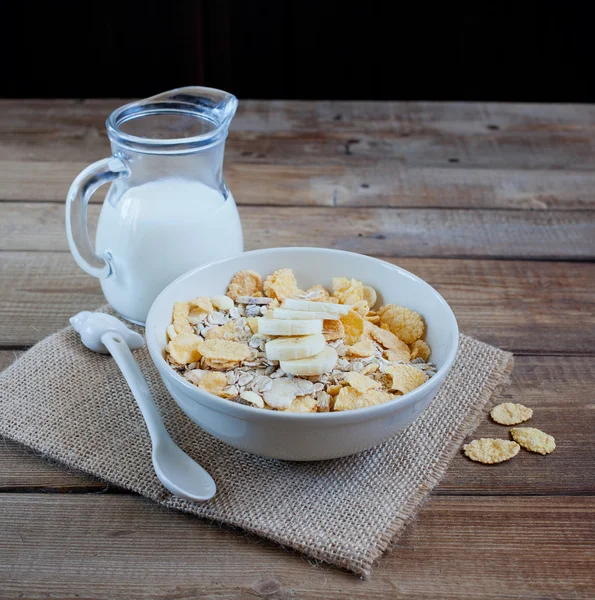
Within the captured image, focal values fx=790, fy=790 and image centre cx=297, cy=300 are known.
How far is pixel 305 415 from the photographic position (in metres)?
0.71

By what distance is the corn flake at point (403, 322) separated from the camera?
910 mm

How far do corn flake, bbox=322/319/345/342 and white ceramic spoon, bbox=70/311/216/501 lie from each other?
0.19m

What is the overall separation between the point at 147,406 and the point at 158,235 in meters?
0.24

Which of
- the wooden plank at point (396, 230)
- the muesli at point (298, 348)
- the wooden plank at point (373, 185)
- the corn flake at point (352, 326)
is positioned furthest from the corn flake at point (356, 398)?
the wooden plank at point (373, 185)

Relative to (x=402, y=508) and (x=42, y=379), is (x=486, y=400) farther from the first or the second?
(x=42, y=379)

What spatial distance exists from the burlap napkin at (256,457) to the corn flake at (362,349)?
0.10 m

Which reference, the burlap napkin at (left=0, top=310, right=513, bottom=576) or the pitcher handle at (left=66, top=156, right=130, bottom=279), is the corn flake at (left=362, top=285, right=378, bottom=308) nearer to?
the burlap napkin at (left=0, top=310, right=513, bottom=576)

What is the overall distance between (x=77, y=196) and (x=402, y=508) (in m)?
0.54

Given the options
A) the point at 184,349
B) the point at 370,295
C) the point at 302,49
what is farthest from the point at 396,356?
the point at 302,49

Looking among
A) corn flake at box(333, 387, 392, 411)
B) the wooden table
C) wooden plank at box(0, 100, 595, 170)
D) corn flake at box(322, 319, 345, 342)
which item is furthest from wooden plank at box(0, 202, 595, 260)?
corn flake at box(333, 387, 392, 411)

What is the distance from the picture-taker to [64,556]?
71cm

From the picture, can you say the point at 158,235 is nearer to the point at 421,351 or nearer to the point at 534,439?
the point at 421,351

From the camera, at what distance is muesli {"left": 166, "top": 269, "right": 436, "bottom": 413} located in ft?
2.56

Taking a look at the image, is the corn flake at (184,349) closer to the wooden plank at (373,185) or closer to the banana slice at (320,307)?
the banana slice at (320,307)
